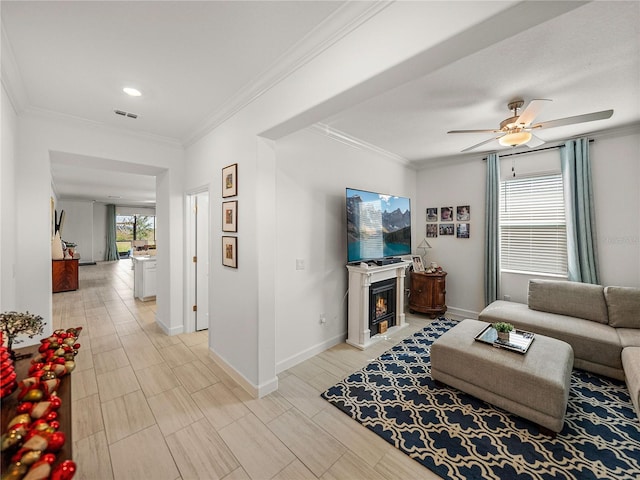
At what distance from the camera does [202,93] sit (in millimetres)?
2424

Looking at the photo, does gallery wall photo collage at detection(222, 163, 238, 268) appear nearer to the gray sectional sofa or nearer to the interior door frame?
the interior door frame

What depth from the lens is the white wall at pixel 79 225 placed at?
1031cm

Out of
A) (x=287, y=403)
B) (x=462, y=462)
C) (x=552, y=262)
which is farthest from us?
(x=552, y=262)

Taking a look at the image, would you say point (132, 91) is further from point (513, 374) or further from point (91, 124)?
point (513, 374)

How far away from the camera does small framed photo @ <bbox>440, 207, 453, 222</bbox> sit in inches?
185

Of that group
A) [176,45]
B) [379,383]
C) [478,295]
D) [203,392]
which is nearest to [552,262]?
[478,295]

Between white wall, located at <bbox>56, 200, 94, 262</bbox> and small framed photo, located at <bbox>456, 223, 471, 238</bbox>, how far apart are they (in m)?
13.1

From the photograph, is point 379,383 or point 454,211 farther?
point 454,211

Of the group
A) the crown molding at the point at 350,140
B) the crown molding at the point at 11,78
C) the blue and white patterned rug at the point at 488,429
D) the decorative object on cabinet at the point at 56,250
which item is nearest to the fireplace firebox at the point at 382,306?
the blue and white patterned rug at the point at 488,429

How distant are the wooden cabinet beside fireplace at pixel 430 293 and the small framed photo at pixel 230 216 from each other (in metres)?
3.20

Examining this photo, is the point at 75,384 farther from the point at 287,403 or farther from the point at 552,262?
the point at 552,262

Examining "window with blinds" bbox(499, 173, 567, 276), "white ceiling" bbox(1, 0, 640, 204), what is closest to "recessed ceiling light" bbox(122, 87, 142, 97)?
"white ceiling" bbox(1, 0, 640, 204)

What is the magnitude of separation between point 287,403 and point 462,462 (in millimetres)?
1326

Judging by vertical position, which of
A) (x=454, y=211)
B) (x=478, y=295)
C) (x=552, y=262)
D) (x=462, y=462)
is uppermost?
(x=454, y=211)
